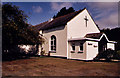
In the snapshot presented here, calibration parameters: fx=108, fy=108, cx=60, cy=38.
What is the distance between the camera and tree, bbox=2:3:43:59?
11961 millimetres

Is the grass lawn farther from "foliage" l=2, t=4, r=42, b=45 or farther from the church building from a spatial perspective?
the church building

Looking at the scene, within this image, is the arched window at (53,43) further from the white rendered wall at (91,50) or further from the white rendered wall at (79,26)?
the white rendered wall at (91,50)

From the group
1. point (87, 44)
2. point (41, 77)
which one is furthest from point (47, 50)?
point (41, 77)

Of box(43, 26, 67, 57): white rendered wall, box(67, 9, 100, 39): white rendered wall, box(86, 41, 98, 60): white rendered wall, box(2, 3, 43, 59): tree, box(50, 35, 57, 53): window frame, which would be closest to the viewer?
box(2, 3, 43, 59): tree

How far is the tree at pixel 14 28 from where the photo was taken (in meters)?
12.0

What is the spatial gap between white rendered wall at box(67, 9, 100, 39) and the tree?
18.4 feet

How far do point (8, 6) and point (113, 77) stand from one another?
13276 millimetres

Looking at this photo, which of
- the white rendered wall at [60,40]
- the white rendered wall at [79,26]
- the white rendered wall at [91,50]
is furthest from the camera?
the white rendered wall at [79,26]

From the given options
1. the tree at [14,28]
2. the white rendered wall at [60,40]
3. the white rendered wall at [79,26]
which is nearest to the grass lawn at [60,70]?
the tree at [14,28]

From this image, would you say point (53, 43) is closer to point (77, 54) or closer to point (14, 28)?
point (77, 54)

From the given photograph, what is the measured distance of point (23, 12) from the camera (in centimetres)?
1425

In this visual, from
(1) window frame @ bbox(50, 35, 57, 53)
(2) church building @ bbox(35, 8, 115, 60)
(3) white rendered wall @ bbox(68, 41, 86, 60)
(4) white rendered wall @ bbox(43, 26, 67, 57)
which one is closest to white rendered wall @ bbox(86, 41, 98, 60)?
(2) church building @ bbox(35, 8, 115, 60)

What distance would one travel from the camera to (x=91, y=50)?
Result: 50.0 feet

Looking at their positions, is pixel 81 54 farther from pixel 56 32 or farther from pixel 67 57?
pixel 56 32
